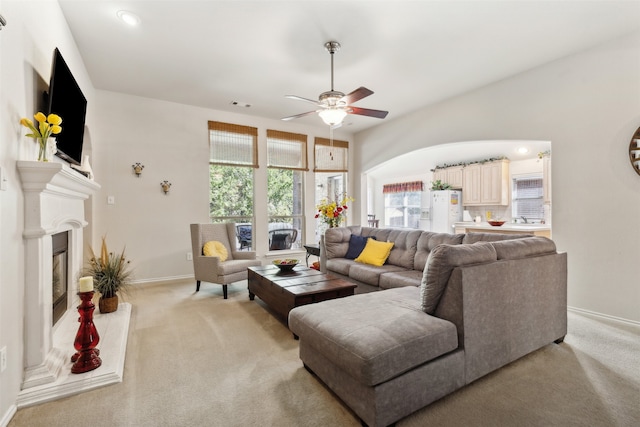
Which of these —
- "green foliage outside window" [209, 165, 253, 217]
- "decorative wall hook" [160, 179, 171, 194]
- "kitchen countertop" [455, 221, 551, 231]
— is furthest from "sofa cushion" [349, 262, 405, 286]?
"decorative wall hook" [160, 179, 171, 194]

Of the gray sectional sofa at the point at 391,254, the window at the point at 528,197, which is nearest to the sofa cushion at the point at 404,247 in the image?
the gray sectional sofa at the point at 391,254

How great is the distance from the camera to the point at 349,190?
6.82 m

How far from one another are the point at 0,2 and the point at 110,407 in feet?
7.75

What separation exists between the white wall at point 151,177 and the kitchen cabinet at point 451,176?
5.38 meters

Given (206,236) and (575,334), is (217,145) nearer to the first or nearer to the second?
(206,236)

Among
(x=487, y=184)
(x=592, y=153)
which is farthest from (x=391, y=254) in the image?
(x=487, y=184)

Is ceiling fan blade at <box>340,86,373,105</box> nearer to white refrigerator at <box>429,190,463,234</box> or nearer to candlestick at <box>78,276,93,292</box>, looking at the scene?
candlestick at <box>78,276,93,292</box>

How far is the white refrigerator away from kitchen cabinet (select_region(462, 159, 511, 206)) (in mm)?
215

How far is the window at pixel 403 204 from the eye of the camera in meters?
8.82

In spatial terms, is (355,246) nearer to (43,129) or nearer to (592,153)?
(592,153)

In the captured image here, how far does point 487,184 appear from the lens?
7047 mm

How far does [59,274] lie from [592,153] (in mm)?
5556

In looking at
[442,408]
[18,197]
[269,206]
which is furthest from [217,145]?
[442,408]

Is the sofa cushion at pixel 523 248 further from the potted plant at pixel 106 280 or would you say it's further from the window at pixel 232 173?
the window at pixel 232 173
